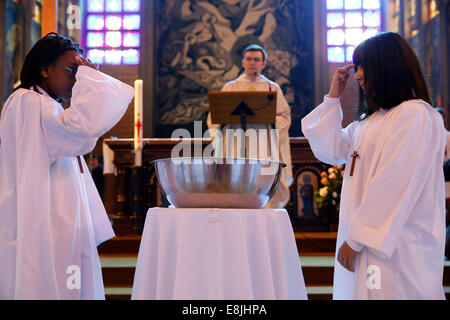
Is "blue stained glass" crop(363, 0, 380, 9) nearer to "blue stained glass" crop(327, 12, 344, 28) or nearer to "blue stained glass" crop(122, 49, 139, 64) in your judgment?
"blue stained glass" crop(327, 12, 344, 28)

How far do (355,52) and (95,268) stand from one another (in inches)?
55.8

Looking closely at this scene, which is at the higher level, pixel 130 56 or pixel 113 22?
pixel 113 22

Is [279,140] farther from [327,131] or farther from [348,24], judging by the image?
[348,24]

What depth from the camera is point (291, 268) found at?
202cm

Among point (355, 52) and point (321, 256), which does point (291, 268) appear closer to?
point (355, 52)

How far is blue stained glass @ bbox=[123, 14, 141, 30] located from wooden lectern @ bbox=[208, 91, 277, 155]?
709 cm

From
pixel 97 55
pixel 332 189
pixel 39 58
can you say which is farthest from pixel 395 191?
pixel 97 55

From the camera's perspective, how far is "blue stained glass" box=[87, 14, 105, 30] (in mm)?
10969

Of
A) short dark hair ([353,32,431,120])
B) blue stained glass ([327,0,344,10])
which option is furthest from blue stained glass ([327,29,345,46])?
short dark hair ([353,32,431,120])

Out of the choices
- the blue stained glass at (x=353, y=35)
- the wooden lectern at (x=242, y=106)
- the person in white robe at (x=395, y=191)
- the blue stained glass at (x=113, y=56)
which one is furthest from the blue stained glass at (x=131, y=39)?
the person in white robe at (x=395, y=191)

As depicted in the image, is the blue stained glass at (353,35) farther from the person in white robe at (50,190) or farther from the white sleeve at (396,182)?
the person in white robe at (50,190)

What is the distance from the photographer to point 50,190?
6.90 ft

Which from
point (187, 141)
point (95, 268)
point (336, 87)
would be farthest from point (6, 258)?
point (187, 141)

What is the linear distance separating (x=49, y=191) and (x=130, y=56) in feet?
29.8
